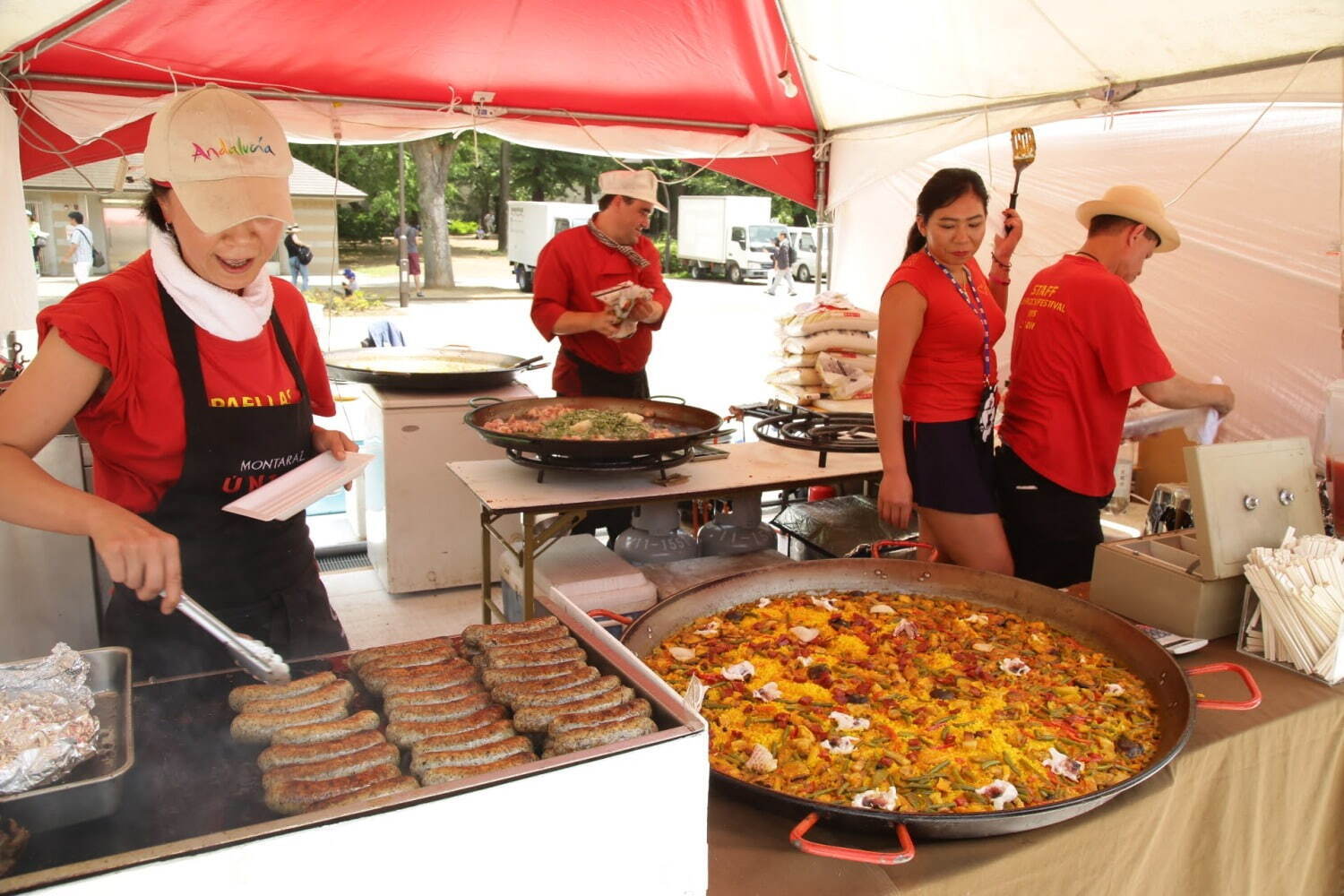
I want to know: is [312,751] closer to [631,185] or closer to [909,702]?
[909,702]

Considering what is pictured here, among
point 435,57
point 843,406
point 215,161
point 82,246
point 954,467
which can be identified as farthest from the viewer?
point 82,246

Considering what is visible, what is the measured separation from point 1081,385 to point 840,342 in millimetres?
2947

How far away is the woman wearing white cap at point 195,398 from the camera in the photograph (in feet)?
5.60

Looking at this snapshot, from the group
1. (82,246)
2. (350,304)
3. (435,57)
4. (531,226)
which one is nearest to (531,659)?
(435,57)

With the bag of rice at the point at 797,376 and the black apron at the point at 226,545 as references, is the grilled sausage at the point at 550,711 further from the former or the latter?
the bag of rice at the point at 797,376

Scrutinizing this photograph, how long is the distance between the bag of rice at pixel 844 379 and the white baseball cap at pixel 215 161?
4.42m

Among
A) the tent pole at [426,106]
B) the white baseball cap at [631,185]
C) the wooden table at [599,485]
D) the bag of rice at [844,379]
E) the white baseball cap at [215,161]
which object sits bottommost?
the wooden table at [599,485]

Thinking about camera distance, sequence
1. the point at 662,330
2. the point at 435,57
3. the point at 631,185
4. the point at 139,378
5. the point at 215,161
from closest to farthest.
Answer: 1. the point at 215,161
2. the point at 139,378
3. the point at 631,185
4. the point at 435,57
5. the point at 662,330

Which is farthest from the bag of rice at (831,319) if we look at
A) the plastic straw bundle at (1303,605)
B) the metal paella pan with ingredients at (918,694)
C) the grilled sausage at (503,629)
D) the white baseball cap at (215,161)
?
the grilled sausage at (503,629)

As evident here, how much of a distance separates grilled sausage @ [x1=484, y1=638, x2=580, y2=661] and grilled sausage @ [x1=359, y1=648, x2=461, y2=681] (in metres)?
0.07

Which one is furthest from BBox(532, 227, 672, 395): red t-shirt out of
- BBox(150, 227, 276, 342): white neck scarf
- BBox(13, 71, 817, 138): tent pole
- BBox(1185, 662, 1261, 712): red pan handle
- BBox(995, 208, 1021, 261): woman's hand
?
BBox(1185, 662, 1261, 712): red pan handle

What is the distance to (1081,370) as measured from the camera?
3057mm

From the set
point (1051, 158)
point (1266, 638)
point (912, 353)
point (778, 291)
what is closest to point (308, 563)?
point (912, 353)

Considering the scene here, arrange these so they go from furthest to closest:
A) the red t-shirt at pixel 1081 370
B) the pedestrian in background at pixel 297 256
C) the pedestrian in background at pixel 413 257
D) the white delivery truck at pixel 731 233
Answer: the white delivery truck at pixel 731 233
the pedestrian in background at pixel 413 257
the pedestrian in background at pixel 297 256
the red t-shirt at pixel 1081 370
